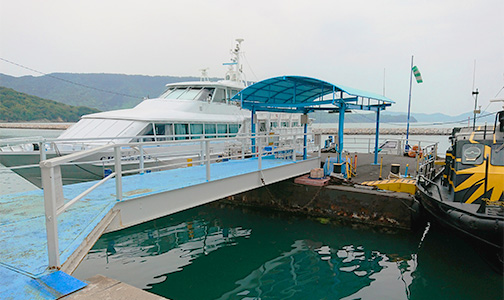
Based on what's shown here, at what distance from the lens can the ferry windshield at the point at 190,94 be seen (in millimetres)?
16164

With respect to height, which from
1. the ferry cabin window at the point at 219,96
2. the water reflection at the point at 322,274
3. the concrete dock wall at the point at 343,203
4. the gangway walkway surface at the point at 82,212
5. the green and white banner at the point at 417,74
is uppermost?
the green and white banner at the point at 417,74

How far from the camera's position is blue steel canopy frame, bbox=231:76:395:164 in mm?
10953

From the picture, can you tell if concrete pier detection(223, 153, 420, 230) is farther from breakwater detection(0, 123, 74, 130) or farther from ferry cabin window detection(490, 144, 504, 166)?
breakwater detection(0, 123, 74, 130)

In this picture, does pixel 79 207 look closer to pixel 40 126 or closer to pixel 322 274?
pixel 322 274

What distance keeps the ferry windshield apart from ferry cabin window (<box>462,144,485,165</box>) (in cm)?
1200

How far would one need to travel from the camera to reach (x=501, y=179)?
702 cm

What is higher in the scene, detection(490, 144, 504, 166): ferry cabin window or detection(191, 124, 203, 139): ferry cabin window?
detection(191, 124, 203, 139): ferry cabin window

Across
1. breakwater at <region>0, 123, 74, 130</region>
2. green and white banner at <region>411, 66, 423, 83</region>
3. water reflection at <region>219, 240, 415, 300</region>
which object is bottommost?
water reflection at <region>219, 240, 415, 300</region>

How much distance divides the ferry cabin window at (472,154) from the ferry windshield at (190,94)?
1200 cm

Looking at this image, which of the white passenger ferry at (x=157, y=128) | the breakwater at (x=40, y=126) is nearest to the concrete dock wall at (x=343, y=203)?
the white passenger ferry at (x=157, y=128)

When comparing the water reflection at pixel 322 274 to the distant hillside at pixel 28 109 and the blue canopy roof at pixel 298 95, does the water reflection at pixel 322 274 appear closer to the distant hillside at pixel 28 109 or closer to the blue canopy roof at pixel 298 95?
the blue canopy roof at pixel 298 95

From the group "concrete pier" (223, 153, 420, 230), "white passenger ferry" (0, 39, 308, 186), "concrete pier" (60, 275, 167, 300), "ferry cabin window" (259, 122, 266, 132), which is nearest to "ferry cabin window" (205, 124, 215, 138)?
"white passenger ferry" (0, 39, 308, 186)

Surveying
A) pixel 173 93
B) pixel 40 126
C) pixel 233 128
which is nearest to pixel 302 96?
pixel 233 128

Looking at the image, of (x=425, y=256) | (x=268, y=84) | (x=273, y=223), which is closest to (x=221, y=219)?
(x=273, y=223)
